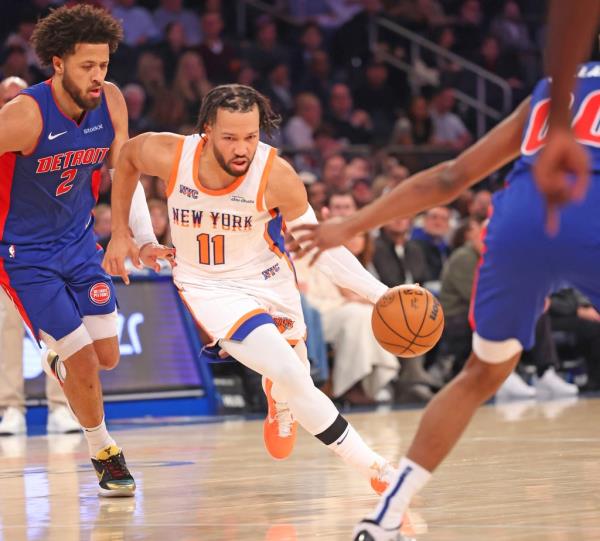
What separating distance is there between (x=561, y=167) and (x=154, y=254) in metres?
3.20

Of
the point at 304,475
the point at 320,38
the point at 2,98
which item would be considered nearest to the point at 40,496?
the point at 304,475

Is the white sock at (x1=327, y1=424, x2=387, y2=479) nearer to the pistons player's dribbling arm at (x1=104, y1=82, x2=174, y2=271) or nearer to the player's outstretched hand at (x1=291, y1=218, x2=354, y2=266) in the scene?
the pistons player's dribbling arm at (x1=104, y1=82, x2=174, y2=271)

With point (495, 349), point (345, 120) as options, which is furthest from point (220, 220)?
A: point (345, 120)

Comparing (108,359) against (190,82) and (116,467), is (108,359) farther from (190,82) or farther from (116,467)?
(190,82)

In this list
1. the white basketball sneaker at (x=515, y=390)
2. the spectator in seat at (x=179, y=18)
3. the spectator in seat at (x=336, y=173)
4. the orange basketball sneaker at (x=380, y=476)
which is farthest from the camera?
the spectator in seat at (x=179, y=18)

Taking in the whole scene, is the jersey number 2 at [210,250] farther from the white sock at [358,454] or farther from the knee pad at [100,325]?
the white sock at [358,454]

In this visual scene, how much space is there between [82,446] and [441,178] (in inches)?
204

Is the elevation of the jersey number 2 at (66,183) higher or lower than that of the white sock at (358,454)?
higher

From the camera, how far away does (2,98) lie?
335 inches

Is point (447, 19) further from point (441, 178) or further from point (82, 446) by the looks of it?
point (441, 178)

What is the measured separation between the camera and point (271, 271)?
617cm

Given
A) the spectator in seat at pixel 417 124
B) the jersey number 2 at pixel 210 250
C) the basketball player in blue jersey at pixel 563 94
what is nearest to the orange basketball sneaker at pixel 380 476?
the jersey number 2 at pixel 210 250

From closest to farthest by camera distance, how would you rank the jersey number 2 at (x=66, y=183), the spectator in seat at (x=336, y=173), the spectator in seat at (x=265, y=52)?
the jersey number 2 at (x=66, y=183)
the spectator in seat at (x=336, y=173)
the spectator in seat at (x=265, y=52)

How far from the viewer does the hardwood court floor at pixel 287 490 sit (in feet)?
15.7
